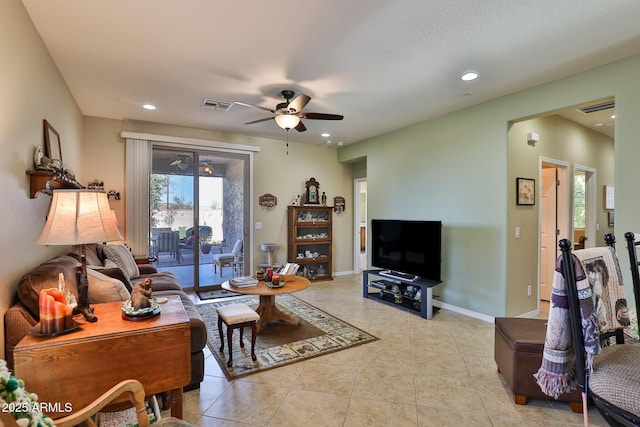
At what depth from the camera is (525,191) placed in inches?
→ 148

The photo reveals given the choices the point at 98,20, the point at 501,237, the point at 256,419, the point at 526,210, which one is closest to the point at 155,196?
the point at 98,20

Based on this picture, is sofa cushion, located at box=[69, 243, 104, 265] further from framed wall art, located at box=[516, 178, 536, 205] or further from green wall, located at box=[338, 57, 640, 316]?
framed wall art, located at box=[516, 178, 536, 205]

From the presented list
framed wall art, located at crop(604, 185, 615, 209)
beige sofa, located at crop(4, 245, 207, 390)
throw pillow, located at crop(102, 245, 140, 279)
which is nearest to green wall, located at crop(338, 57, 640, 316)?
framed wall art, located at crop(604, 185, 615, 209)

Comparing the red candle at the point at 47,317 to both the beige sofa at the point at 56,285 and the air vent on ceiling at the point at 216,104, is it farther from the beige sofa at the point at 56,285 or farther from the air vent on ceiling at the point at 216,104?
the air vent on ceiling at the point at 216,104

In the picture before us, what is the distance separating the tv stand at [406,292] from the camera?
151 inches

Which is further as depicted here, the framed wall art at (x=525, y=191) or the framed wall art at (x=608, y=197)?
the framed wall art at (x=608, y=197)

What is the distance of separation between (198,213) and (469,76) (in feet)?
14.3

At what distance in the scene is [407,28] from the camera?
2.26 meters

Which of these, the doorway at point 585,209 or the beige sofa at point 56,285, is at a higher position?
the doorway at point 585,209

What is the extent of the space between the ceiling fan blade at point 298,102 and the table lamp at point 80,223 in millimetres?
1931

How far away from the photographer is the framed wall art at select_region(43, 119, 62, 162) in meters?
2.50

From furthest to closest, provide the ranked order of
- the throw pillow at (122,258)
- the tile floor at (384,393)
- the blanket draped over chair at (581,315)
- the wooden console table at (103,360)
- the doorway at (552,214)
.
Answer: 1. the doorway at (552,214)
2. the throw pillow at (122,258)
3. the tile floor at (384,393)
4. the wooden console table at (103,360)
5. the blanket draped over chair at (581,315)

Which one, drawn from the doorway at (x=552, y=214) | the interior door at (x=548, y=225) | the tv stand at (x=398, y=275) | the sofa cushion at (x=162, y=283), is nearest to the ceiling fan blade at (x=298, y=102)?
the sofa cushion at (x=162, y=283)

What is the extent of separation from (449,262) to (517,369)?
2186 millimetres
